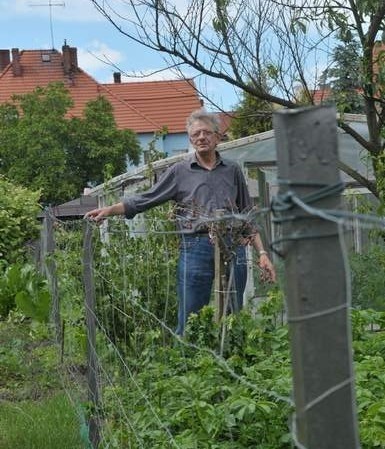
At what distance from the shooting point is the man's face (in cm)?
488

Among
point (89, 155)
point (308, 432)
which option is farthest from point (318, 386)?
point (89, 155)

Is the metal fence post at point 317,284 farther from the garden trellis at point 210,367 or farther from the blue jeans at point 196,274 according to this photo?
the blue jeans at point 196,274

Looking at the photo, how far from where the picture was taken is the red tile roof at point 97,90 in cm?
4353

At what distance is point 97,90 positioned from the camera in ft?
152

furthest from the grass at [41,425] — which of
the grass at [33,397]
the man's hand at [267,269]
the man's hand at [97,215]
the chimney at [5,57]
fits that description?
the chimney at [5,57]

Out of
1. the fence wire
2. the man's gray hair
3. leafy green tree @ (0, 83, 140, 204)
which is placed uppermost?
leafy green tree @ (0, 83, 140, 204)

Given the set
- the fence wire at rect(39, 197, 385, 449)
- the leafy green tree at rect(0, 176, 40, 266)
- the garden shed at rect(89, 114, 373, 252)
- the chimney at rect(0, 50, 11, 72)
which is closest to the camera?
the fence wire at rect(39, 197, 385, 449)

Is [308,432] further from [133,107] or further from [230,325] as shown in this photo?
[133,107]

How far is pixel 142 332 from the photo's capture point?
4.48m

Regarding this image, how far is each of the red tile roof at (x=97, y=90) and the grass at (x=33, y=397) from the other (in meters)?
34.5

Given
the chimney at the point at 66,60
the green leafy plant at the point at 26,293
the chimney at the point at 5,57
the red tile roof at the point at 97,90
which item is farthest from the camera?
the chimney at the point at 5,57

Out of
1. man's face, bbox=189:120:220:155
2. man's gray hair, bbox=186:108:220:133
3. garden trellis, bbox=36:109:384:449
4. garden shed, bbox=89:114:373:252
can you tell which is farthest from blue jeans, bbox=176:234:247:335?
garden shed, bbox=89:114:373:252

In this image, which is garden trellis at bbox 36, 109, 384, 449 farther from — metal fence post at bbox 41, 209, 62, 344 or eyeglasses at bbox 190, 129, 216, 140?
metal fence post at bbox 41, 209, 62, 344

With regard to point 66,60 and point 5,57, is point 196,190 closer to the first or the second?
point 66,60
